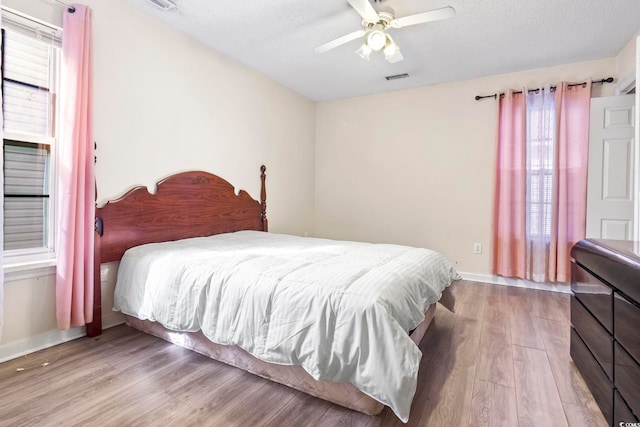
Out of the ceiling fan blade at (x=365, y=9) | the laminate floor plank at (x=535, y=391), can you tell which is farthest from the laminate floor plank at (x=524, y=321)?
the ceiling fan blade at (x=365, y=9)

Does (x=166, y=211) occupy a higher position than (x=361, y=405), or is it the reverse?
(x=166, y=211)

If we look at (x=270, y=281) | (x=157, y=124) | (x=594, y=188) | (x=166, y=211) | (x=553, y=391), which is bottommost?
(x=553, y=391)

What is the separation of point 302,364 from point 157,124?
232 centimetres

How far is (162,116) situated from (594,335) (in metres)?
3.32

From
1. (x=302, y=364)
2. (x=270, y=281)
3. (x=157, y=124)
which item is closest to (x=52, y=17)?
(x=157, y=124)

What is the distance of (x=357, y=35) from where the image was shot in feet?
7.47

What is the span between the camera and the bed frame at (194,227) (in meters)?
1.55

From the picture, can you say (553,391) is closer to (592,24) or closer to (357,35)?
(357,35)

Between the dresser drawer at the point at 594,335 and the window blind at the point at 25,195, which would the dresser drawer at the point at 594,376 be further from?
the window blind at the point at 25,195

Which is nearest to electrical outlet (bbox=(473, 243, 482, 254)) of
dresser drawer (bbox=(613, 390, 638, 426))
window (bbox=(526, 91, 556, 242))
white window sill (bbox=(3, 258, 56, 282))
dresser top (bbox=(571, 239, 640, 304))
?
window (bbox=(526, 91, 556, 242))

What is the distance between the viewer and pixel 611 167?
2.94 m

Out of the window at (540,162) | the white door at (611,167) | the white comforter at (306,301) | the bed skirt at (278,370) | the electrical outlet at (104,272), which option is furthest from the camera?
the window at (540,162)

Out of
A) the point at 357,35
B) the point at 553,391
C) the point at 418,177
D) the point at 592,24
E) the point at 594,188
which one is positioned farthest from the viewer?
the point at 418,177

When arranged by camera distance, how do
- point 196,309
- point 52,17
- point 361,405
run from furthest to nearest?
point 52,17 → point 196,309 → point 361,405
